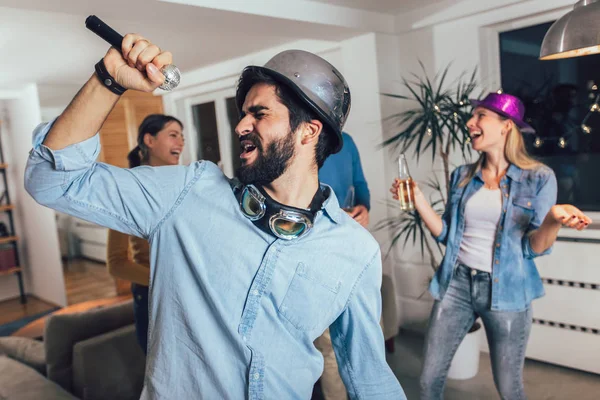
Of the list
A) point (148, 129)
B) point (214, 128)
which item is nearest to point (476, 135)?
point (148, 129)

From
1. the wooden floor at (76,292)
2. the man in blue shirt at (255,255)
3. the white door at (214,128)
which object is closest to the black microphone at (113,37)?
the man in blue shirt at (255,255)

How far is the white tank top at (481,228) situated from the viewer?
7.20 feet

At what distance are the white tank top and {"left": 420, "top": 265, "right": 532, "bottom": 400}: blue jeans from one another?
0.16ft

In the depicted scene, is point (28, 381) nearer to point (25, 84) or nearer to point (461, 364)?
point (461, 364)

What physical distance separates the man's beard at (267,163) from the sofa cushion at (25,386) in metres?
1.35

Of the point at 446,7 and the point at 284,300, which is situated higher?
the point at 446,7

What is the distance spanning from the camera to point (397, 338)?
3973 millimetres

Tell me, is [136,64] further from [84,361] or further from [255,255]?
[84,361]

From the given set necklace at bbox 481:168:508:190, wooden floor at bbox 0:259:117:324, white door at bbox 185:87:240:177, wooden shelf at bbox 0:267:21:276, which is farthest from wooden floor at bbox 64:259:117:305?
necklace at bbox 481:168:508:190

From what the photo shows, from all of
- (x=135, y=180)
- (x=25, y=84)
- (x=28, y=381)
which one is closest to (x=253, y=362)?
(x=135, y=180)

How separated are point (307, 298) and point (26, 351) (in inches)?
80.9

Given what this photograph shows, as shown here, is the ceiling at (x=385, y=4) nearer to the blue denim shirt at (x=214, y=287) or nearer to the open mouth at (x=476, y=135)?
the open mouth at (x=476, y=135)

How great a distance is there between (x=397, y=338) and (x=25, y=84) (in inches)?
193

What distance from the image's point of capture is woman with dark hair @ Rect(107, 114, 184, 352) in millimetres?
2105
